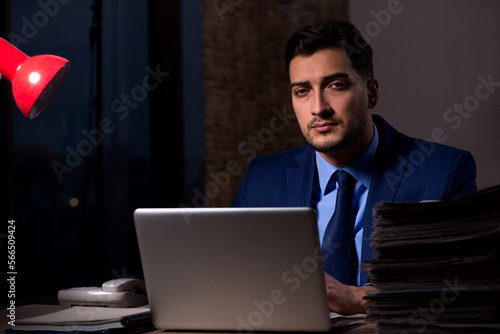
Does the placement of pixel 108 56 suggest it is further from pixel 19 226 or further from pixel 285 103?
pixel 285 103

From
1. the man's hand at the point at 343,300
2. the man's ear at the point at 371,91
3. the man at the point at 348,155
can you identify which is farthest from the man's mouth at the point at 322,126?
the man's hand at the point at 343,300

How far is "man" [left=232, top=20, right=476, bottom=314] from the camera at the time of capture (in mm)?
1830

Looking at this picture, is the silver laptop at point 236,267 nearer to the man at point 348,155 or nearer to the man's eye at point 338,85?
the man at point 348,155

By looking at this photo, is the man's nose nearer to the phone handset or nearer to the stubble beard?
the stubble beard

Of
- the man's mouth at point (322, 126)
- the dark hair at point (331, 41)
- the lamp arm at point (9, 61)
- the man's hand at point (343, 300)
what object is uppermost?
the dark hair at point (331, 41)

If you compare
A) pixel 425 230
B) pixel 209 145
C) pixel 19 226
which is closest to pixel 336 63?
pixel 425 230

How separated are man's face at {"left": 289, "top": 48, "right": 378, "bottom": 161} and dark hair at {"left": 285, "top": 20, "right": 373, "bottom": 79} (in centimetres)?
2

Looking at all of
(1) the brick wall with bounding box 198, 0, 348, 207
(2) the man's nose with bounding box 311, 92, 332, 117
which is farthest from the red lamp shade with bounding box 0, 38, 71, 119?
(1) the brick wall with bounding box 198, 0, 348, 207

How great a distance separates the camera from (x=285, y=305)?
1.14 metres

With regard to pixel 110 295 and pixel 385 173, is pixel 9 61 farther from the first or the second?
pixel 385 173

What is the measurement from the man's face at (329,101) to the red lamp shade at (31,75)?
89cm

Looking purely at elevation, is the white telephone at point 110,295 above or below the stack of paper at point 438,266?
below

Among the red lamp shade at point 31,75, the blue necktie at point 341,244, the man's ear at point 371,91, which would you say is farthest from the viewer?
the man's ear at point 371,91

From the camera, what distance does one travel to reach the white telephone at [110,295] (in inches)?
56.6
